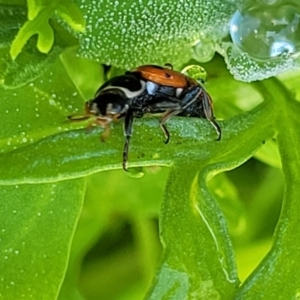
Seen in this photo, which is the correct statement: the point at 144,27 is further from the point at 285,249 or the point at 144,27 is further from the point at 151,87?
the point at 285,249

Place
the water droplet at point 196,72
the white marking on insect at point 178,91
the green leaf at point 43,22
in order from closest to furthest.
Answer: the green leaf at point 43,22 → the white marking on insect at point 178,91 → the water droplet at point 196,72

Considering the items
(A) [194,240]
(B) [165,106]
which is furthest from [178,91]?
(A) [194,240]

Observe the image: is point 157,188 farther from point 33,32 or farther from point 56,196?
point 33,32

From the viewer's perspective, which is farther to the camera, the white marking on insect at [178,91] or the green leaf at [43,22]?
the white marking on insect at [178,91]

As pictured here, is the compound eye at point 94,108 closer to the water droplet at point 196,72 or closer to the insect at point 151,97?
the insect at point 151,97

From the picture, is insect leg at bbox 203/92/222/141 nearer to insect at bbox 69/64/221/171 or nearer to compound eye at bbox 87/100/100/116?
Answer: insect at bbox 69/64/221/171

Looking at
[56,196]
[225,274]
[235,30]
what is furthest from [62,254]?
[235,30]

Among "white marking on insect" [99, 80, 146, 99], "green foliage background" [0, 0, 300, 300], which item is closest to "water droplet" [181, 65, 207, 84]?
"green foliage background" [0, 0, 300, 300]

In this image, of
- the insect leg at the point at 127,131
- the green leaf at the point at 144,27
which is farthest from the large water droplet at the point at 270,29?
the insect leg at the point at 127,131
